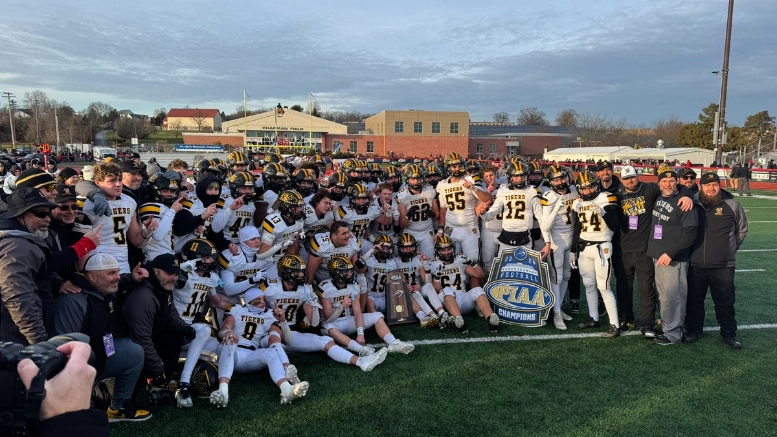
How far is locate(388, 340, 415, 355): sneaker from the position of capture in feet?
19.4

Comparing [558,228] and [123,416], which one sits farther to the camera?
[558,228]

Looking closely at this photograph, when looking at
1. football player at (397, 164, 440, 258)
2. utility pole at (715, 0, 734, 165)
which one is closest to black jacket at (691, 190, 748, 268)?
football player at (397, 164, 440, 258)

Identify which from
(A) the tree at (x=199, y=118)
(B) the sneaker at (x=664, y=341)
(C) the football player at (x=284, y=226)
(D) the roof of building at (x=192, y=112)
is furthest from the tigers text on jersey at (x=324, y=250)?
(D) the roof of building at (x=192, y=112)

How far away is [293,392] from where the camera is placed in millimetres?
4707

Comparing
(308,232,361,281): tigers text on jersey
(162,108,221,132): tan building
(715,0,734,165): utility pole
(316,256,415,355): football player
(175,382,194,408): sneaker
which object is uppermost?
(162,108,221,132): tan building

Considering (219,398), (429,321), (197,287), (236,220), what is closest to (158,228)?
(197,287)

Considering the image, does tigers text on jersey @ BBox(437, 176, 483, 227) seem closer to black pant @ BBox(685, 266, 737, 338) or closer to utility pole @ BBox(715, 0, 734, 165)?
black pant @ BBox(685, 266, 737, 338)

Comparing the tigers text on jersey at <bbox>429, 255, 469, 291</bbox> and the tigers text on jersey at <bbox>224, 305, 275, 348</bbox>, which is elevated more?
the tigers text on jersey at <bbox>429, 255, 469, 291</bbox>

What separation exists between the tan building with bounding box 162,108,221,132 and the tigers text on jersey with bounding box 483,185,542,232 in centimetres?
9838

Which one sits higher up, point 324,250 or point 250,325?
point 324,250

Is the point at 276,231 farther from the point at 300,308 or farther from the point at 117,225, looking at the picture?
the point at 117,225

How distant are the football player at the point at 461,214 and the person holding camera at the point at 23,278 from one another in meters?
5.55

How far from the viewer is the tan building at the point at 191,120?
97.9 meters

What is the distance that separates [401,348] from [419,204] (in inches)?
118
